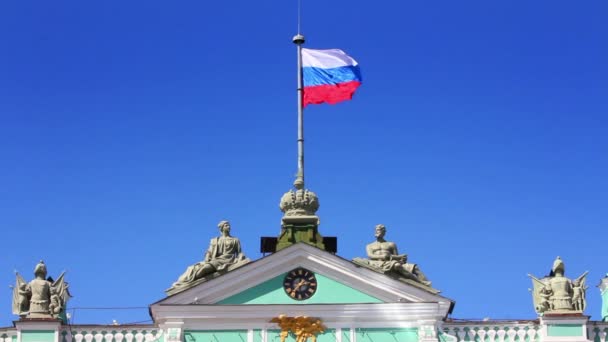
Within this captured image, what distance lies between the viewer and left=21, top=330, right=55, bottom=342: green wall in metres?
45.4

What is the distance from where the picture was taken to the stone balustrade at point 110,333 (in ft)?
150

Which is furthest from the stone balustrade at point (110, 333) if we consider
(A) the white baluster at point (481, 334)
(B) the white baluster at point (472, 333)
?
(A) the white baluster at point (481, 334)

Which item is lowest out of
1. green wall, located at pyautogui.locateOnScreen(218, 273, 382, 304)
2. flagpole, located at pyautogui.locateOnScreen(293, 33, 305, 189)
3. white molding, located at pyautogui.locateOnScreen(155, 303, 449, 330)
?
white molding, located at pyautogui.locateOnScreen(155, 303, 449, 330)

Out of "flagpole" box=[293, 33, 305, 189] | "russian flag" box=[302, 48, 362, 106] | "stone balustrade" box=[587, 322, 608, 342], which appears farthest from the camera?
"russian flag" box=[302, 48, 362, 106]

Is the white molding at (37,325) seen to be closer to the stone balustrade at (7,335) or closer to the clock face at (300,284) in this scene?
the stone balustrade at (7,335)

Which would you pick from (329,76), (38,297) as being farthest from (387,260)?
(38,297)

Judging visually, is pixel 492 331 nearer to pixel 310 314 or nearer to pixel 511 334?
pixel 511 334

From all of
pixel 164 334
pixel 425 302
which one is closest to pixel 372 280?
pixel 425 302

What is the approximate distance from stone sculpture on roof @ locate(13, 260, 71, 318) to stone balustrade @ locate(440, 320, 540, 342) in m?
10.0

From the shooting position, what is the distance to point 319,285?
1821 inches

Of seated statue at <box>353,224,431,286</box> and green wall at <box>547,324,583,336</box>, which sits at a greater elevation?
seated statue at <box>353,224,431,286</box>

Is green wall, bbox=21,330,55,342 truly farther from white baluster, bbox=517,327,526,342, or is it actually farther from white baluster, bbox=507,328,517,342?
white baluster, bbox=517,327,526,342

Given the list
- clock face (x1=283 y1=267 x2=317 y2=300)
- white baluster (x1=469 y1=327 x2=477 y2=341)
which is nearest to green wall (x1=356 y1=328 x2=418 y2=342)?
white baluster (x1=469 y1=327 x2=477 y2=341)

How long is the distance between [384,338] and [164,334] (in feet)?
18.6
